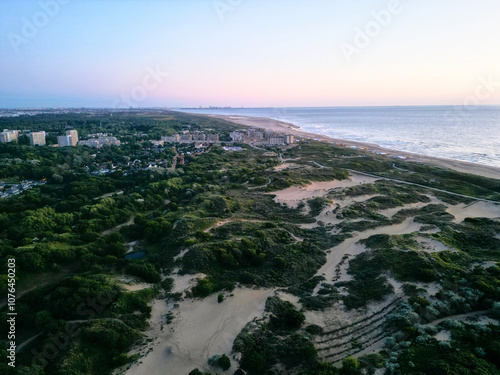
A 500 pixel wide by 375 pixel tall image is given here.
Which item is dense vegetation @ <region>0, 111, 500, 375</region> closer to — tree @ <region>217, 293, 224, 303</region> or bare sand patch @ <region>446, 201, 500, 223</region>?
tree @ <region>217, 293, 224, 303</region>

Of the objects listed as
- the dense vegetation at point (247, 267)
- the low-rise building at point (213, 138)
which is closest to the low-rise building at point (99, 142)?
the low-rise building at point (213, 138)

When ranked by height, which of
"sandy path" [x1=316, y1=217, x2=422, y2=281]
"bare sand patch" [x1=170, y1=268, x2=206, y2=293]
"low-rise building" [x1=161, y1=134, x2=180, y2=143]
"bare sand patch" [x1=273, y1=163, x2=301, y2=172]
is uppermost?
"low-rise building" [x1=161, y1=134, x2=180, y2=143]

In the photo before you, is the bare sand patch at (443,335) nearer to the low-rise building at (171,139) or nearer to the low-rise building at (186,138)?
the low-rise building at (171,139)

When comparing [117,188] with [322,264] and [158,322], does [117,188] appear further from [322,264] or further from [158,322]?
[322,264]

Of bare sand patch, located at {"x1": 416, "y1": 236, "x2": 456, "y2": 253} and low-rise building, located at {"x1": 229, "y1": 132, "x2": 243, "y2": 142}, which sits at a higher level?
low-rise building, located at {"x1": 229, "y1": 132, "x2": 243, "y2": 142}

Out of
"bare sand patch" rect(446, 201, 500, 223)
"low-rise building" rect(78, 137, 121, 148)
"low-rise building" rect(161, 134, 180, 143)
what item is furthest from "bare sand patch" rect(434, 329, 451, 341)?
"low-rise building" rect(161, 134, 180, 143)

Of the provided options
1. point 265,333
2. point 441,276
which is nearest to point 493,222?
point 441,276
